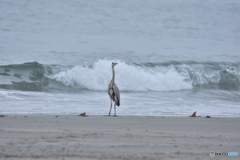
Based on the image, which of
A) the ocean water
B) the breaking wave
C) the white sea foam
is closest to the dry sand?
the ocean water

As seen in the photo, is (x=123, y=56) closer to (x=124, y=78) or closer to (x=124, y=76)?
(x=124, y=76)

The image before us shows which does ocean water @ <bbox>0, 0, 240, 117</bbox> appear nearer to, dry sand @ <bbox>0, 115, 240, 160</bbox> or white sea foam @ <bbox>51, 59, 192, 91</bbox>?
white sea foam @ <bbox>51, 59, 192, 91</bbox>

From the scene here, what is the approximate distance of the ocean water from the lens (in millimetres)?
10953

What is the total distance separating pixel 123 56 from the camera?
2031 cm

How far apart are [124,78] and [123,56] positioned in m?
4.57

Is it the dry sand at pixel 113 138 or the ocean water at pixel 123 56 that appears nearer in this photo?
the dry sand at pixel 113 138

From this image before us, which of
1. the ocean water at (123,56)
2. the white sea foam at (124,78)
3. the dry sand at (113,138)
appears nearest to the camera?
the dry sand at (113,138)

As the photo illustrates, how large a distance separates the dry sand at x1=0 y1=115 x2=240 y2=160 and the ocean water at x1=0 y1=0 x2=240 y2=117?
1803 mm

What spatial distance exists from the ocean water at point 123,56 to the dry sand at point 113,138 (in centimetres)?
180

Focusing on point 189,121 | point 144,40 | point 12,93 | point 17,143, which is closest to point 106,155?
point 17,143

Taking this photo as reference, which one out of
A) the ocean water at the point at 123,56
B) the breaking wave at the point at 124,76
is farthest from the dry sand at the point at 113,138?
the breaking wave at the point at 124,76

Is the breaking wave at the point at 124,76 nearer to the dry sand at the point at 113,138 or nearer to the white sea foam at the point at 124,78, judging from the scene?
the white sea foam at the point at 124,78

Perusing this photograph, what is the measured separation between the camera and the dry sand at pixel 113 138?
4152mm

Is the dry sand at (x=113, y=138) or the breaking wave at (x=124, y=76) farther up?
the breaking wave at (x=124, y=76)
